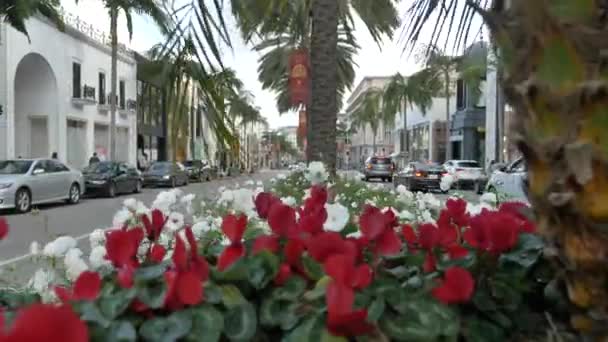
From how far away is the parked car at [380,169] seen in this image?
38.9m

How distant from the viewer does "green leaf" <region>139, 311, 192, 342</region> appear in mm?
1371

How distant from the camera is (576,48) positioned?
4.38 ft

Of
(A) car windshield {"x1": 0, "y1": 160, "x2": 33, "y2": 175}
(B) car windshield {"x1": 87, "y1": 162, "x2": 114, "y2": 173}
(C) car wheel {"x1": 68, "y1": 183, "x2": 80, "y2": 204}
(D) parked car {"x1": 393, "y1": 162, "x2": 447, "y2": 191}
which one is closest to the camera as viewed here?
(A) car windshield {"x1": 0, "y1": 160, "x2": 33, "y2": 175}

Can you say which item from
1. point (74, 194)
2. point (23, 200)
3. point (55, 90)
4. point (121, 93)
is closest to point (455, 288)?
point (23, 200)

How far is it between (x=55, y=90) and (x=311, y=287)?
29.0 meters

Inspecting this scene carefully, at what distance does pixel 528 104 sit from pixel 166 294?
0.96 meters

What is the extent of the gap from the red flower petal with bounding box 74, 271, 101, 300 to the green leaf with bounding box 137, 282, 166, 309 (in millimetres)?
117

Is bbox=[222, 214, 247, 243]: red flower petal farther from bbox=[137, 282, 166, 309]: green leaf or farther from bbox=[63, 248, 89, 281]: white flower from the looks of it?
bbox=[63, 248, 89, 281]: white flower

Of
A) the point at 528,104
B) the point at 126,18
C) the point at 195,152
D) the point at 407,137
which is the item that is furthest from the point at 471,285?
the point at 407,137

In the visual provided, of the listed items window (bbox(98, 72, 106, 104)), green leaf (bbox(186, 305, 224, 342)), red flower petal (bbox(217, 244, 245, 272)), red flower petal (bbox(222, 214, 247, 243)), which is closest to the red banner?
red flower petal (bbox(222, 214, 247, 243))

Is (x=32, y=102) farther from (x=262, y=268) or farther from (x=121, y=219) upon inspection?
(x=262, y=268)

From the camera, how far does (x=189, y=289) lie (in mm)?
1461

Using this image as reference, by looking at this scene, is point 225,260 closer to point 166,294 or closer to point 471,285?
point 166,294

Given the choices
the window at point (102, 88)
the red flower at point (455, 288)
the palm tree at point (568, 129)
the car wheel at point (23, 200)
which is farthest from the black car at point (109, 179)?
the palm tree at point (568, 129)
